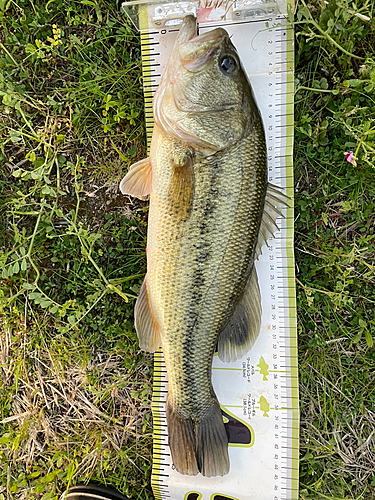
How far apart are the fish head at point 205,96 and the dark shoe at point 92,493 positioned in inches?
94.5

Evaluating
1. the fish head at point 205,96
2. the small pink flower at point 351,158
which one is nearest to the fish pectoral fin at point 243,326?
the fish head at point 205,96

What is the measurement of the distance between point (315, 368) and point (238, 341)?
2.55ft

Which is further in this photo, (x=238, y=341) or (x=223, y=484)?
(x=223, y=484)

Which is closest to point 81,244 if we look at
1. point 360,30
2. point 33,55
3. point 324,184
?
point 33,55

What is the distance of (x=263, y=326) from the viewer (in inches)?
93.8

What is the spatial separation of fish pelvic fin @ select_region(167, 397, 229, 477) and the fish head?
1522 millimetres

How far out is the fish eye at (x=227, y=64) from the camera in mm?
1851

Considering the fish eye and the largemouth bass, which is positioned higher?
the fish eye

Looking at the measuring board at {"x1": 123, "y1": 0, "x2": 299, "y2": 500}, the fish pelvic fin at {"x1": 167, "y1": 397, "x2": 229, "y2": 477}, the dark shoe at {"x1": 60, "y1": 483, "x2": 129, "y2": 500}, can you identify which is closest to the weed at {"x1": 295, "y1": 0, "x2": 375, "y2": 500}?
the measuring board at {"x1": 123, "y1": 0, "x2": 299, "y2": 500}

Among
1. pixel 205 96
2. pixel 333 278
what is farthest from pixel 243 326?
pixel 205 96

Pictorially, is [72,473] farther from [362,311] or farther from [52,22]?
[52,22]

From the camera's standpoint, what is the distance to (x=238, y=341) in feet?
6.81

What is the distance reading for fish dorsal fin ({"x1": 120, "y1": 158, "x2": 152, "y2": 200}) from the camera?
6.98ft

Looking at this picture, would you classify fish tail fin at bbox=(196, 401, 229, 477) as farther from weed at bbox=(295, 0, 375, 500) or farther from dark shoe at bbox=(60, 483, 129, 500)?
dark shoe at bbox=(60, 483, 129, 500)
